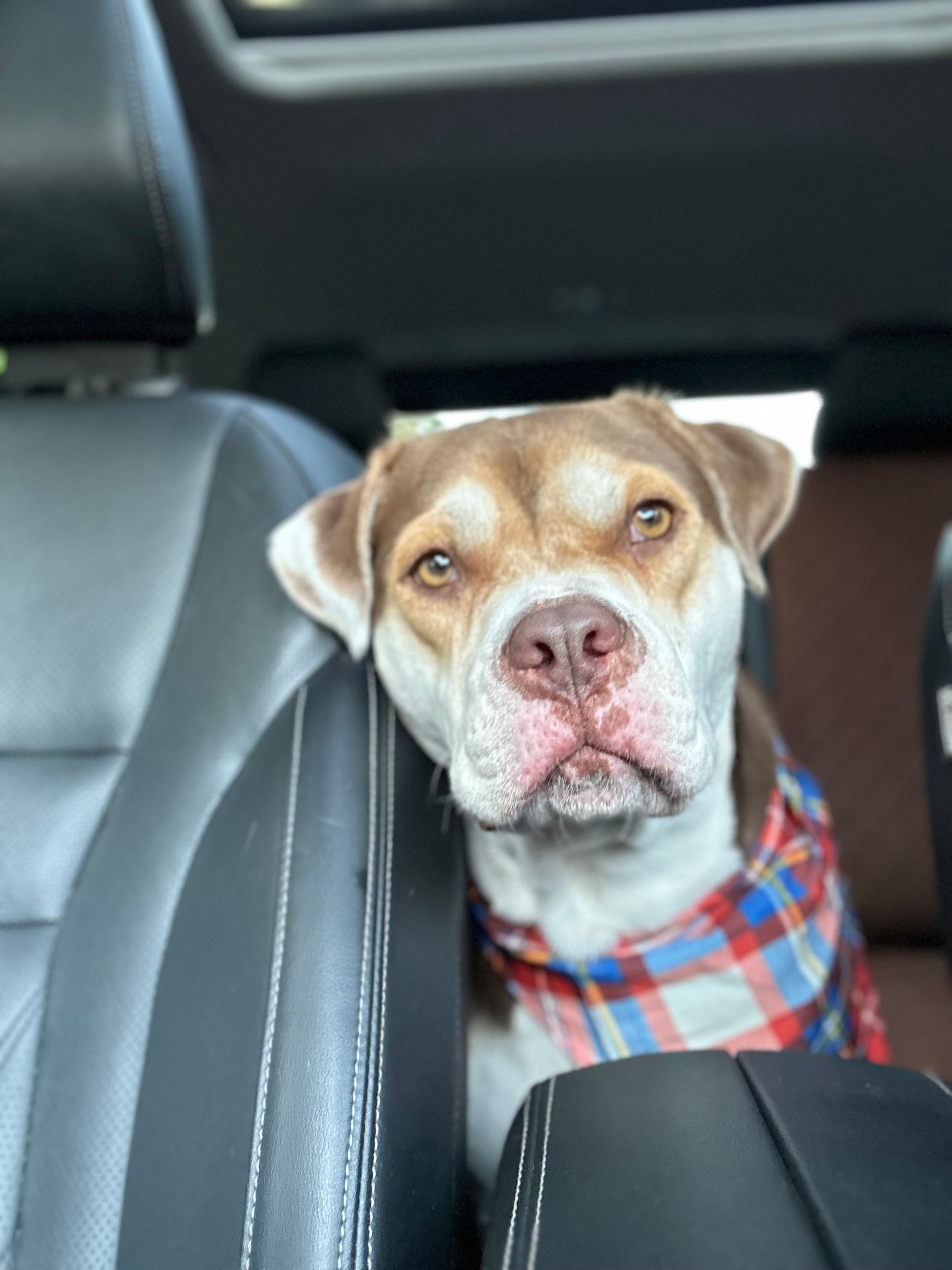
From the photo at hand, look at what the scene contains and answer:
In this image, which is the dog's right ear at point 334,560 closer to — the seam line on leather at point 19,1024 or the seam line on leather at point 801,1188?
the seam line on leather at point 19,1024

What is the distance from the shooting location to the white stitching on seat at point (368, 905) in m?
1.19

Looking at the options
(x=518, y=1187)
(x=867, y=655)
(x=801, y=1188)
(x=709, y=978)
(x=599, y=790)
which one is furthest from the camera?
(x=867, y=655)

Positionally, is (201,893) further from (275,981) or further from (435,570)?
(435,570)

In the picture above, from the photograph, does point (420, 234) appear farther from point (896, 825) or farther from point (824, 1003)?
point (824, 1003)

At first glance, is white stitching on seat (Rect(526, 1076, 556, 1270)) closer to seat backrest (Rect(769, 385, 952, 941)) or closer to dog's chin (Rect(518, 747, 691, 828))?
dog's chin (Rect(518, 747, 691, 828))

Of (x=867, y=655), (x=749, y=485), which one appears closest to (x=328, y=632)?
(x=749, y=485)

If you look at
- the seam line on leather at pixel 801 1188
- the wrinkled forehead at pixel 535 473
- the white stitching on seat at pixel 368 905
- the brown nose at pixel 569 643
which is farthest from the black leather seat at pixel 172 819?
the seam line on leather at pixel 801 1188

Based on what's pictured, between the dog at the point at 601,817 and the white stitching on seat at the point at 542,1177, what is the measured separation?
45cm

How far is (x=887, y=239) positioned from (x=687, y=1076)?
3.37m

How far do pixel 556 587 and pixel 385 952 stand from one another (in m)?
0.57

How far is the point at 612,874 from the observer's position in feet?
6.22

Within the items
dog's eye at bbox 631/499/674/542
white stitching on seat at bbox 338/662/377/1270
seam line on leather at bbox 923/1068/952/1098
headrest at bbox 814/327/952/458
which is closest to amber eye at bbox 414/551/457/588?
white stitching on seat at bbox 338/662/377/1270

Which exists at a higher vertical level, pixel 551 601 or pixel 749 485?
pixel 749 485

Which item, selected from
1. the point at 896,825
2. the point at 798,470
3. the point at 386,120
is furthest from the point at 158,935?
the point at 386,120
